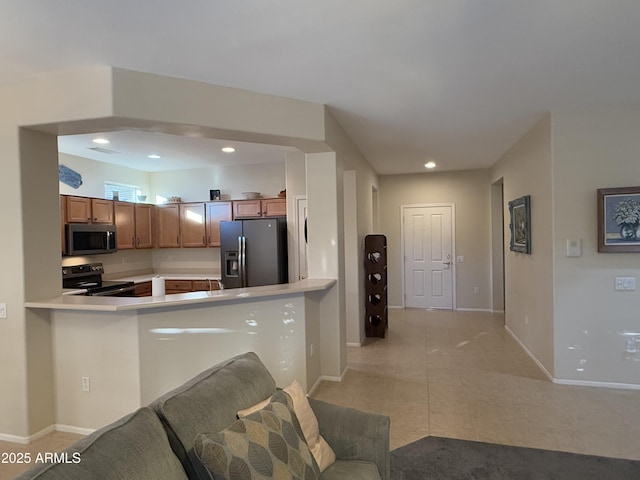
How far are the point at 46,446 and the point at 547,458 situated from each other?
3.44m

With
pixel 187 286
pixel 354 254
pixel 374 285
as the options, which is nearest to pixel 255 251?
pixel 354 254

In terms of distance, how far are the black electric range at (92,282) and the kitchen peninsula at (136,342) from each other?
193cm

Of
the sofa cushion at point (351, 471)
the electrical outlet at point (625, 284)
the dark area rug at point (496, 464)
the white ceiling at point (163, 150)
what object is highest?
the white ceiling at point (163, 150)

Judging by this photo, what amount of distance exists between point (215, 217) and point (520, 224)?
4372mm

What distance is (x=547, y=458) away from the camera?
2.47 metres

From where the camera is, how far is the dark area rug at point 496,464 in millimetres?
2303

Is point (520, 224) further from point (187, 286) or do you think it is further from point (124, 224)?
point (124, 224)

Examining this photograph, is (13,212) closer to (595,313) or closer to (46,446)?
(46,446)

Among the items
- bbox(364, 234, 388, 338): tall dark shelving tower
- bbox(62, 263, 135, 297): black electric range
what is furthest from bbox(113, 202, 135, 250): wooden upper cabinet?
bbox(364, 234, 388, 338): tall dark shelving tower

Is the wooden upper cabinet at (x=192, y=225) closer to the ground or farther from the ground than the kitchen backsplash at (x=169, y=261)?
farther from the ground

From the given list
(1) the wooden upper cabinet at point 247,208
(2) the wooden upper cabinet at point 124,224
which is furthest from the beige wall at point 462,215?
(2) the wooden upper cabinet at point 124,224

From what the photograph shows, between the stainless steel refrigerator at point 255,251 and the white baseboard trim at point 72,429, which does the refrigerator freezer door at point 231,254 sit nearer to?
the stainless steel refrigerator at point 255,251

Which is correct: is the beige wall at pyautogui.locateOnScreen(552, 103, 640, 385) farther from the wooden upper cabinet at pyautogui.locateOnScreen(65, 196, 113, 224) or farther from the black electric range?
the wooden upper cabinet at pyautogui.locateOnScreen(65, 196, 113, 224)

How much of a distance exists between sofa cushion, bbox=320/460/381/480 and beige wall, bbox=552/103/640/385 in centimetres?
284
